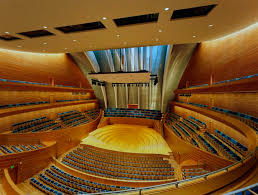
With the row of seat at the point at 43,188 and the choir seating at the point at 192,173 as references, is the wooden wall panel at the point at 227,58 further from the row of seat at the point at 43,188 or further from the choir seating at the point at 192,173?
the row of seat at the point at 43,188

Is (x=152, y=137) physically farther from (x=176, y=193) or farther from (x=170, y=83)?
(x=176, y=193)

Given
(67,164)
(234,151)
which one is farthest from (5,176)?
(234,151)

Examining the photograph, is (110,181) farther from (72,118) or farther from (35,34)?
(72,118)

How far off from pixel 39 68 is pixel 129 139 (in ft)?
40.8

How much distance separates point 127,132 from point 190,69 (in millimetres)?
10944

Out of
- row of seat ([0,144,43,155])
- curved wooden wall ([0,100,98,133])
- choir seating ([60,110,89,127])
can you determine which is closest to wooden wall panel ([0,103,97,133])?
curved wooden wall ([0,100,98,133])

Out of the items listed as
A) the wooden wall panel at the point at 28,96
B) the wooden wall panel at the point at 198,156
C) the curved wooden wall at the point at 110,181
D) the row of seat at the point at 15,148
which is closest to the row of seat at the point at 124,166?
the wooden wall panel at the point at 198,156

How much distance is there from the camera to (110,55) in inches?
709

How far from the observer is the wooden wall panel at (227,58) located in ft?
24.7

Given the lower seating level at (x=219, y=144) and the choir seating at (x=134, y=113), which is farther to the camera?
the choir seating at (x=134, y=113)

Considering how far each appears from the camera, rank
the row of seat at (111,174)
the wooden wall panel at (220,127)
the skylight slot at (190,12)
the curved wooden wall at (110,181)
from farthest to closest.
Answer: the row of seat at (111,174), the wooden wall panel at (220,127), the curved wooden wall at (110,181), the skylight slot at (190,12)

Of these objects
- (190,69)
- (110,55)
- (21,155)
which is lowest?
(21,155)

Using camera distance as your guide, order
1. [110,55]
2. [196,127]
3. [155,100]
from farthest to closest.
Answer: [155,100]
[110,55]
[196,127]

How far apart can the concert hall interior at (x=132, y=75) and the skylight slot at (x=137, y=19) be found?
0.05 metres
